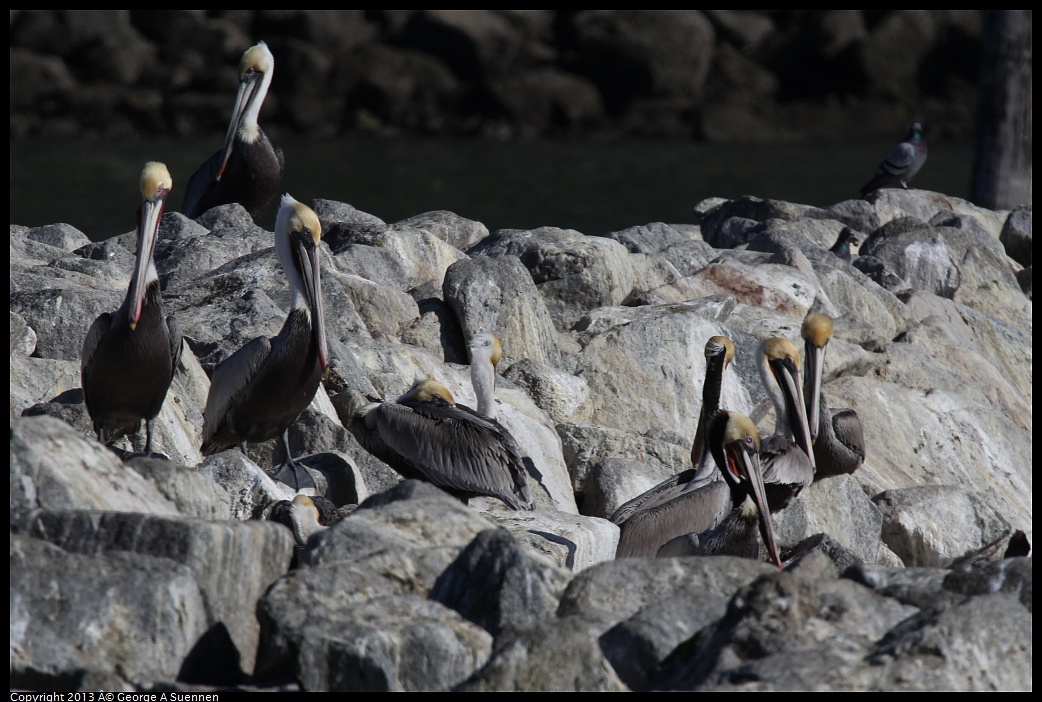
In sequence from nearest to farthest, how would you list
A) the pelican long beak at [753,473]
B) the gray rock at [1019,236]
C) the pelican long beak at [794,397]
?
the pelican long beak at [753,473] < the pelican long beak at [794,397] < the gray rock at [1019,236]

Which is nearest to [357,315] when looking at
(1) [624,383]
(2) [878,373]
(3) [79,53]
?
(1) [624,383]

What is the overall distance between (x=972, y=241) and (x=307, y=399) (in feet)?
18.7

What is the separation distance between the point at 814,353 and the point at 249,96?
368 cm

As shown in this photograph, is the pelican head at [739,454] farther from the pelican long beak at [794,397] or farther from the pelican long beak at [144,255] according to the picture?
the pelican long beak at [144,255]

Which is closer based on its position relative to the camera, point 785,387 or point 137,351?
point 137,351

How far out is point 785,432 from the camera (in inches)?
217

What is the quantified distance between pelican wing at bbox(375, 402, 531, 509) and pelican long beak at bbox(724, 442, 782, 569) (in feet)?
2.52

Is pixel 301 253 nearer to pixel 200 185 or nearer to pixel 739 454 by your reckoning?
pixel 739 454

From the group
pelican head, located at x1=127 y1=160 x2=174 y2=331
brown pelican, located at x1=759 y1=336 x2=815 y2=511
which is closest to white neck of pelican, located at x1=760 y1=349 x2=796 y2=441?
brown pelican, located at x1=759 y1=336 x2=815 y2=511

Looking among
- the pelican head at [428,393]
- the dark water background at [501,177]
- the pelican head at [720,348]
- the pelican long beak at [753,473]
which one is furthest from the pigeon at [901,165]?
the pelican long beak at [753,473]

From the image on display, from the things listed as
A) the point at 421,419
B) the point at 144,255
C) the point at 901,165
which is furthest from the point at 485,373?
the point at 901,165

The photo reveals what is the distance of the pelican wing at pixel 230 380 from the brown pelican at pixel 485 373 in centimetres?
102

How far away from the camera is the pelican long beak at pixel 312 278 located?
4434 mm

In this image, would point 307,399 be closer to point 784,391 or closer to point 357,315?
point 357,315
